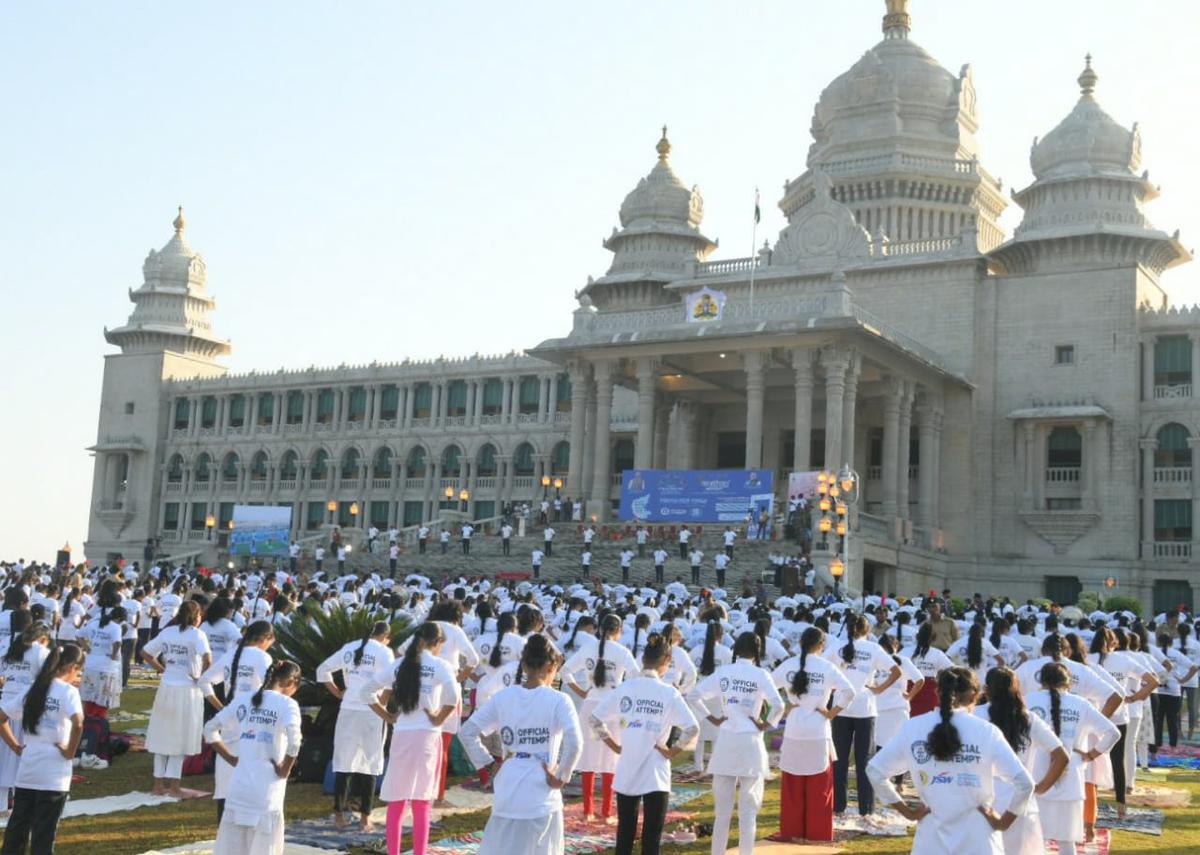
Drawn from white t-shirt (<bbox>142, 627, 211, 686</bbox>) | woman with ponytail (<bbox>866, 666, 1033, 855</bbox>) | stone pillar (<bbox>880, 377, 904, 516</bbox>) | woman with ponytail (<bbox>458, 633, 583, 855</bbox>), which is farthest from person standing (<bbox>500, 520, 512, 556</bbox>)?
woman with ponytail (<bbox>866, 666, 1033, 855</bbox>)

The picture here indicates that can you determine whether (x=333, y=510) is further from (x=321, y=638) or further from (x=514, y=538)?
(x=321, y=638)

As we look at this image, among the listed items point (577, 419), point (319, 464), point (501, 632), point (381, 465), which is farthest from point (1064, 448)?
point (319, 464)

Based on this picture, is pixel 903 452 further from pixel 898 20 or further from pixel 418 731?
pixel 418 731

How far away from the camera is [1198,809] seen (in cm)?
1423

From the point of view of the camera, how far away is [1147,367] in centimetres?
4625

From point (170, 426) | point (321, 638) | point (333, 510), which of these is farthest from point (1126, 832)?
point (170, 426)

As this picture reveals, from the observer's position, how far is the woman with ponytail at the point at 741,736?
10.4m

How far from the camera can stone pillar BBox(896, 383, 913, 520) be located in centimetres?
4478

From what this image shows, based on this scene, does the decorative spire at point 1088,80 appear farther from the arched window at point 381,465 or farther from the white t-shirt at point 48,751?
the white t-shirt at point 48,751

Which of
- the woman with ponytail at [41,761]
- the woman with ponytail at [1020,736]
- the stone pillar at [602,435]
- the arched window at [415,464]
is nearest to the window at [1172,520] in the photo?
the stone pillar at [602,435]

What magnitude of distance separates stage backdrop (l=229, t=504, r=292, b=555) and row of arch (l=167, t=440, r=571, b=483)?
17214 mm

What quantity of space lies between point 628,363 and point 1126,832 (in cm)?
3537

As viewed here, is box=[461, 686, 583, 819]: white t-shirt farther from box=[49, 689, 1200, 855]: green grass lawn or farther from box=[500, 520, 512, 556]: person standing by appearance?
box=[500, 520, 512, 556]: person standing

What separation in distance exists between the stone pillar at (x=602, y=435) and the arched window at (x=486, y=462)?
1762cm
